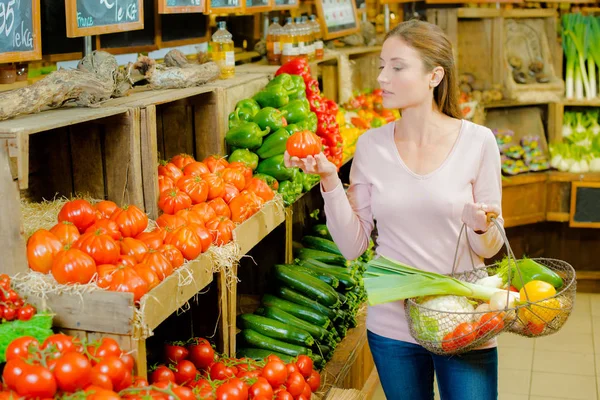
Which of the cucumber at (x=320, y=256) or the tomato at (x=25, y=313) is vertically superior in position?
the tomato at (x=25, y=313)

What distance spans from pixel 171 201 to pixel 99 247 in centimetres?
65

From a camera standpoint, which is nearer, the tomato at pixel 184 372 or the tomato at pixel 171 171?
A: the tomato at pixel 184 372

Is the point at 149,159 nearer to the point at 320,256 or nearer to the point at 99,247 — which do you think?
the point at 99,247

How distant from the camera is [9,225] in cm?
238

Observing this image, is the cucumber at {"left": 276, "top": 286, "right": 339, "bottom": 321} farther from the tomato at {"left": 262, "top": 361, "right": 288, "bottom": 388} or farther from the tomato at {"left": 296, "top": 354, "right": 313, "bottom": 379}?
the tomato at {"left": 262, "top": 361, "right": 288, "bottom": 388}

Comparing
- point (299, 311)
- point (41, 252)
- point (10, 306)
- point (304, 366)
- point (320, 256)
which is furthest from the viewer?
point (320, 256)

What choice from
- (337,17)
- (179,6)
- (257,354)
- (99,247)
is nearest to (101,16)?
(179,6)

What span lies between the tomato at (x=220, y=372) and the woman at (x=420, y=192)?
0.67 meters

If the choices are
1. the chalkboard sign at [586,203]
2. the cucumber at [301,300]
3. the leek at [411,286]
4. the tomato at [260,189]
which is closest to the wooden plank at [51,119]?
the tomato at [260,189]

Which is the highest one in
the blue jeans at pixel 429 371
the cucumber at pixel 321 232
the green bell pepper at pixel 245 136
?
the green bell pepper at pixel 245 136

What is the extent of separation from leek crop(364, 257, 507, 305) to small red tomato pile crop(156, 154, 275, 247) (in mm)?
685

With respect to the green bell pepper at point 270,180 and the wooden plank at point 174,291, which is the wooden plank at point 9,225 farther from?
the green bell pepper at point 270,180

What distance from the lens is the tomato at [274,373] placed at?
3111 mm

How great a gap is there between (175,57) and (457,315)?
1.94m
